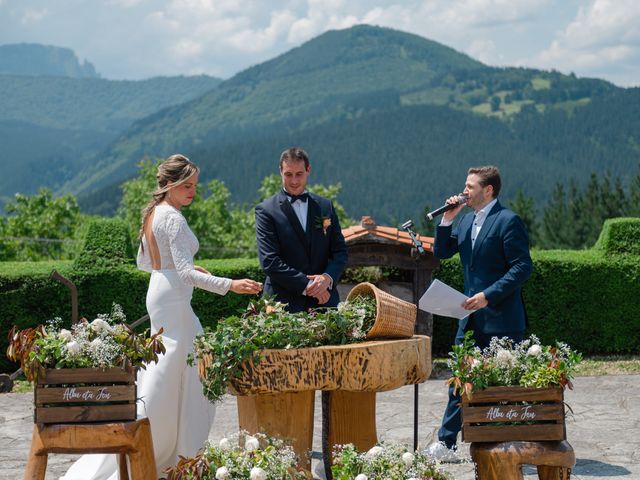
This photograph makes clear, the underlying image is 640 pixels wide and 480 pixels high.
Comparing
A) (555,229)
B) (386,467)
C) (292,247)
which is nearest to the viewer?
(386,467)

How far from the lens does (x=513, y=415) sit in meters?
5.14

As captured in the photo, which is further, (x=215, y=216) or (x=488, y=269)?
→ (x=215, y=216)

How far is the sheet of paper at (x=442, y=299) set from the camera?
6.39m

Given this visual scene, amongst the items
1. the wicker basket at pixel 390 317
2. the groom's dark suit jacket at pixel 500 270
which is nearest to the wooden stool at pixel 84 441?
the wicker basket at pixel 390 317

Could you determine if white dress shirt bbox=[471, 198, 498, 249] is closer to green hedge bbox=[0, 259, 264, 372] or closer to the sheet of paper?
the sheet of paper

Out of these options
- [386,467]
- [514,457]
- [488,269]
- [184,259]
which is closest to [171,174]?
[184,259]

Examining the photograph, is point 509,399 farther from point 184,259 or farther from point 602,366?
point 602,366

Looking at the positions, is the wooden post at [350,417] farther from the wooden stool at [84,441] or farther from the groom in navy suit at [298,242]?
the wooden stool at [84,441]

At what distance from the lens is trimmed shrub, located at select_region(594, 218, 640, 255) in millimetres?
13016

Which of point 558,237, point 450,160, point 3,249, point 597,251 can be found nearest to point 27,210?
point 3,249

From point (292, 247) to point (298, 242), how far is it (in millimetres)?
53

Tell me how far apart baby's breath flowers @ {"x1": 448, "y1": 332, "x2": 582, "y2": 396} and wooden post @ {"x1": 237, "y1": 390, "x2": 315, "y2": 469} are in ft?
2.85

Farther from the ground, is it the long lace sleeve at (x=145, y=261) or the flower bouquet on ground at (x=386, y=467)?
the long lace sleeve at (x=145, y=261)

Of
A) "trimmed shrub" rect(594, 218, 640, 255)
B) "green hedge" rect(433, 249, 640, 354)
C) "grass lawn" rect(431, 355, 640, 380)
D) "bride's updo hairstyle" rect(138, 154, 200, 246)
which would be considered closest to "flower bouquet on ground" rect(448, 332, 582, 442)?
"bride's updo hairstyle" rect(138, 154, 200, 246)
